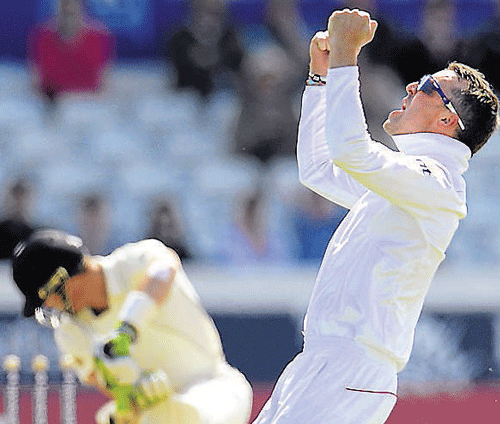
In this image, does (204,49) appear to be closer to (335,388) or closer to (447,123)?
(447,123)

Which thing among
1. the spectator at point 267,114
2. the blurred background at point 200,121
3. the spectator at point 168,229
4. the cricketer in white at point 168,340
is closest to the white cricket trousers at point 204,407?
the cricketer in white at point 168,340

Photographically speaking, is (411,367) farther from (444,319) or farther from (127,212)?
(127,212)

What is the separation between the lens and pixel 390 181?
3.26 metres

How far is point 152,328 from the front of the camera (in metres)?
4.38

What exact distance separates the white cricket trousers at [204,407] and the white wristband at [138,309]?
0.33 meters

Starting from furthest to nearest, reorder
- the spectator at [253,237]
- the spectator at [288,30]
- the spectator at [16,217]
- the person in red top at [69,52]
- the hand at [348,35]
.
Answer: the spectator at [288,30]
the person in red top at [69,52]
the spectator at [253,237]
the spectator at [16,217]
the hand at [348,35]

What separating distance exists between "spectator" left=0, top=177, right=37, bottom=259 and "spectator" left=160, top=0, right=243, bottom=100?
5.29 feet

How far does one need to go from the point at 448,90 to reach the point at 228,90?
696 centimetres

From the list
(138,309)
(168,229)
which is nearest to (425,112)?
(138,309)

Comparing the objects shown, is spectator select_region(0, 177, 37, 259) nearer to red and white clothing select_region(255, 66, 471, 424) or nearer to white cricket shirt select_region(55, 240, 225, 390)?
white cricket shirt select_region(55, 240, 225, 390)

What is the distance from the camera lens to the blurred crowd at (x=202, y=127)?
30.4ft

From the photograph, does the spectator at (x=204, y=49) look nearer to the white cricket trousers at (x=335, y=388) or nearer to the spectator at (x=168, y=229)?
the spectator at (x=168, y=229)

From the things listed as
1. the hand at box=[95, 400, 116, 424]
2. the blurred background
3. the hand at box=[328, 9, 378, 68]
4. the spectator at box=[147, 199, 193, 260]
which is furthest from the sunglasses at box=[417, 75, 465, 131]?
the spectator at box=[147, 199, 193, 260]

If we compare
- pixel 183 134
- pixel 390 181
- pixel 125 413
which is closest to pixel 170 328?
pixel 125 413
